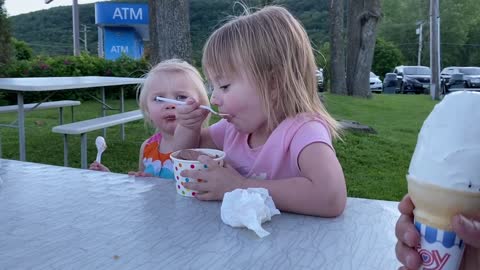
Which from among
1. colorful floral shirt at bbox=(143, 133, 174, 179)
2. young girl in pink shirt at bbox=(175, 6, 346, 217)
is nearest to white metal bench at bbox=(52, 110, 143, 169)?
colorful floral shirt at bbox=(143, 133, 174, 179)

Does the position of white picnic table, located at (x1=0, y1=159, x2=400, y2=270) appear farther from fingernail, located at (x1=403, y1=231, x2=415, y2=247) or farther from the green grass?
the green grass

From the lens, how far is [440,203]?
593mm

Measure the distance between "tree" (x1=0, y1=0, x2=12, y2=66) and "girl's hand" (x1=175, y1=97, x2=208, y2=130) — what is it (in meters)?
8.45

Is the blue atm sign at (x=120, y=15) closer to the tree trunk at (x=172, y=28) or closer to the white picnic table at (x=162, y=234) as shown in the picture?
the tree trunk at (x=172, y=28)

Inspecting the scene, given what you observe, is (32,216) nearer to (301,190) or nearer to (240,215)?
(240,215)

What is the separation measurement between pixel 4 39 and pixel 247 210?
31.5ft

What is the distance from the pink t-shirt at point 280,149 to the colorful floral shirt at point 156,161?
53 centimetres

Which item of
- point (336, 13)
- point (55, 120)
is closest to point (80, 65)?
point (55, 120)

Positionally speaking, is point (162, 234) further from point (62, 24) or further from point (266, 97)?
point (62, 24)

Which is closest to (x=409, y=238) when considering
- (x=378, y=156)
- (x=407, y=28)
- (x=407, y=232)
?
(x=407, y=232)

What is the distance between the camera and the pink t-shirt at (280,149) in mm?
Answer: 1218

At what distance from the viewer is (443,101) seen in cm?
62

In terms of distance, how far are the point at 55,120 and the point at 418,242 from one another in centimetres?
818

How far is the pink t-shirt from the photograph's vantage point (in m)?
1.22
